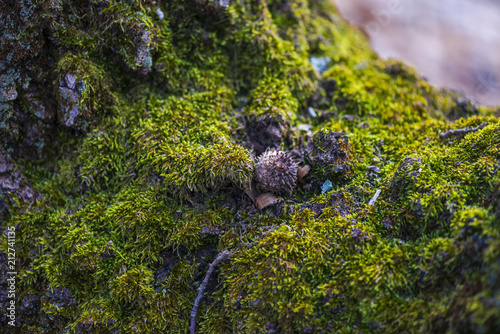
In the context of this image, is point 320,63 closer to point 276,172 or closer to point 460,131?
point 460,131

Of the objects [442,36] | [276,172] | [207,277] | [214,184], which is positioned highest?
[442,36]

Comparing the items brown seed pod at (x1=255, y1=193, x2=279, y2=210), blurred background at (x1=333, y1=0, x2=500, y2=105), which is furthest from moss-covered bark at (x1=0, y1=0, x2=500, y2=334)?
blurred background at (x1=333, y1=0, x2=500, y2=105)

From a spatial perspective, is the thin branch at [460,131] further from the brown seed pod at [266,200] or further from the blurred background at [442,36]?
the blurred background at [442,36]

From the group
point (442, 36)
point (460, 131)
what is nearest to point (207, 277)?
point (460, 131)

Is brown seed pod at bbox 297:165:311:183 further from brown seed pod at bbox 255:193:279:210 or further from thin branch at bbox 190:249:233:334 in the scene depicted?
thin branch at bbox 190:249:233:334

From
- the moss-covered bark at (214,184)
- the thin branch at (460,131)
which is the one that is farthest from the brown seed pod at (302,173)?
the thin branch at (460,131)

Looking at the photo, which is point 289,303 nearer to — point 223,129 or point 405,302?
point 405,302

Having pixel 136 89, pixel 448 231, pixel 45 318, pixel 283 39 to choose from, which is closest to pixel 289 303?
pixel 448 231
